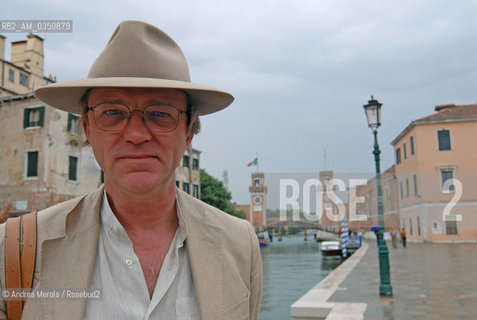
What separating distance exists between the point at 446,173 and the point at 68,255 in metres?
32.6

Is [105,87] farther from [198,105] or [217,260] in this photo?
[217,260]

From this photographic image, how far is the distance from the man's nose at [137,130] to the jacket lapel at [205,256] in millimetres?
323

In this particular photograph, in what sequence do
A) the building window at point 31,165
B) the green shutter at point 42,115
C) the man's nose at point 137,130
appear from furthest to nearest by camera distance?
the green shutter at point 42,115, the building window at point 31,165, the man's nose at point 137,130

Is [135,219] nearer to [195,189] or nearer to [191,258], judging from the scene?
[191,258]

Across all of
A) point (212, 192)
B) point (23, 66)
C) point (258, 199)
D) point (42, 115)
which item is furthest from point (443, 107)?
point (258, 199)

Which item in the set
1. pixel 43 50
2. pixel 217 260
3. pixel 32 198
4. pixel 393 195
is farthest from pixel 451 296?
pixel 393 195

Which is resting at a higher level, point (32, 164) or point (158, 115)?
point (32, 164)

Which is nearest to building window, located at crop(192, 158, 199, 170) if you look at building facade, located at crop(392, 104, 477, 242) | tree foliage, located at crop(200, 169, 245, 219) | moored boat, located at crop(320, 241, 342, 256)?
tree foliage, located at crop(200, 169, 245, 219)

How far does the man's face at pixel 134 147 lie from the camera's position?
1.17 meters

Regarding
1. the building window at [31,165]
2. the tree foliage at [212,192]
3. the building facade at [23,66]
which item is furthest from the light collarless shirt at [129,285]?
the tree foliage at [212,192]

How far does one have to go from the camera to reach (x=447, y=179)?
29.4 metres

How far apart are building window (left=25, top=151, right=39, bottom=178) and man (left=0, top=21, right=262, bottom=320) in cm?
1994

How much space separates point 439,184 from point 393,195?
1036cm

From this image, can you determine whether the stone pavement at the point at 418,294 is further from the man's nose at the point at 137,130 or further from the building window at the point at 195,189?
the building window at the point at 195,189
